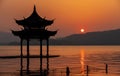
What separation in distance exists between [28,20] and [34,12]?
173cm

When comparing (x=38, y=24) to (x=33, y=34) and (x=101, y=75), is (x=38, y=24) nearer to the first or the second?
(x=33, y=34)

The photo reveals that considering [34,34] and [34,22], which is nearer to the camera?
[34,34]

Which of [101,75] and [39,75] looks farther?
[101,75]

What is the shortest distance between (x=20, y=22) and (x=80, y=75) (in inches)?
466

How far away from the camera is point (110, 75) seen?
57.4 m

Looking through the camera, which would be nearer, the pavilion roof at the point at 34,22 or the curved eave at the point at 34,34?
the curved eave at the point at 34,34

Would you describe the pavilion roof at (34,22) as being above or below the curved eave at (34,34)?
above

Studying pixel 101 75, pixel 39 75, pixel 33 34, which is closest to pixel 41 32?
pixel 33 34

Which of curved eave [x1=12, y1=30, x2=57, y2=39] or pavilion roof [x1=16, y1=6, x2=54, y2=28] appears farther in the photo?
pavilion roof [x1=16, y1=6, x2=54, y2=28]

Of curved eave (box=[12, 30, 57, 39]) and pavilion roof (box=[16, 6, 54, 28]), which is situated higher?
pavilion roof (box=[16, 6, 54, 28])

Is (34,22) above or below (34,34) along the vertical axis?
above

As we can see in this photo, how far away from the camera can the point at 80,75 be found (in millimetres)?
57594

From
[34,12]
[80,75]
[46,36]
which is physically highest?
[34,12]

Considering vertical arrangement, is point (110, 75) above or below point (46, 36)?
below
